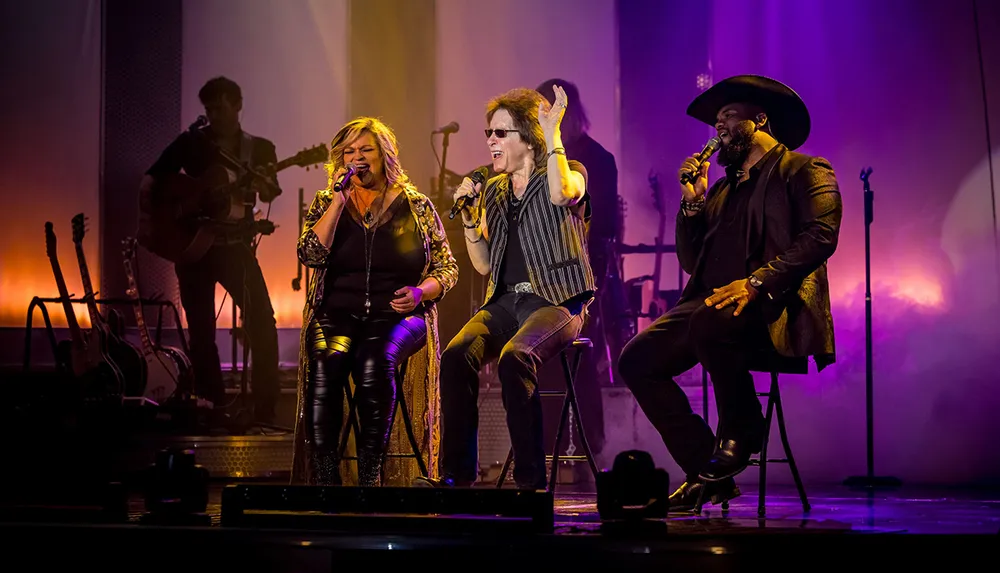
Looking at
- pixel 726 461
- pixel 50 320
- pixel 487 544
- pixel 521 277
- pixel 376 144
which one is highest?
pixel 376 144

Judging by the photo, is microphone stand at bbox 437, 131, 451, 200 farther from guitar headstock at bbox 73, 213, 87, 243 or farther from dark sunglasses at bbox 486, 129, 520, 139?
dark sunglasses at bbox 486, 129, 520, 139

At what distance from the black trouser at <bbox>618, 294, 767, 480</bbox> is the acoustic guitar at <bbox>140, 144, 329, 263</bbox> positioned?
3520 millimetres

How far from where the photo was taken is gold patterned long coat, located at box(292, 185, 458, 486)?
4.44 metres

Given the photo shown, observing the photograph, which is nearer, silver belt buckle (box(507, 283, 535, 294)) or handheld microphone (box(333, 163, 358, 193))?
silver belt buckle (box(507, 283, 535, 294))

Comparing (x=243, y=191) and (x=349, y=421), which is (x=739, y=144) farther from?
(x=243, y=191)

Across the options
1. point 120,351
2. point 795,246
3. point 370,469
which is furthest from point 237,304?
point 795,246

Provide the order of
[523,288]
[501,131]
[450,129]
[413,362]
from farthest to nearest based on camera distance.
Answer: [450,129] < [413,362] < [501,131] < [523,288]

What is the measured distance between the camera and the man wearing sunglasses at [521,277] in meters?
3.93

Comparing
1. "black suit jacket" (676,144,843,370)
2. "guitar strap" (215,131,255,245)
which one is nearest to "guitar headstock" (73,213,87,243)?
"guitar strap" (215,131,255,245)

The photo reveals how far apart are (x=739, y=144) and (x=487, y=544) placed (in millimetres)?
1948

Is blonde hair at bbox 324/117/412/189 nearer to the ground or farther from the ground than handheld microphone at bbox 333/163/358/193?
farther from the ground

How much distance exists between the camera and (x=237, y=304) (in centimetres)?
702

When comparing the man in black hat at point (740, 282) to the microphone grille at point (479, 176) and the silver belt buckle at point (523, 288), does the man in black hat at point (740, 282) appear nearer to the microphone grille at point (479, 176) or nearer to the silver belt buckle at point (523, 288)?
the silver belt buckle at point (523, 288)

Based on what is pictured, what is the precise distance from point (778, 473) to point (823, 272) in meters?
2.77
